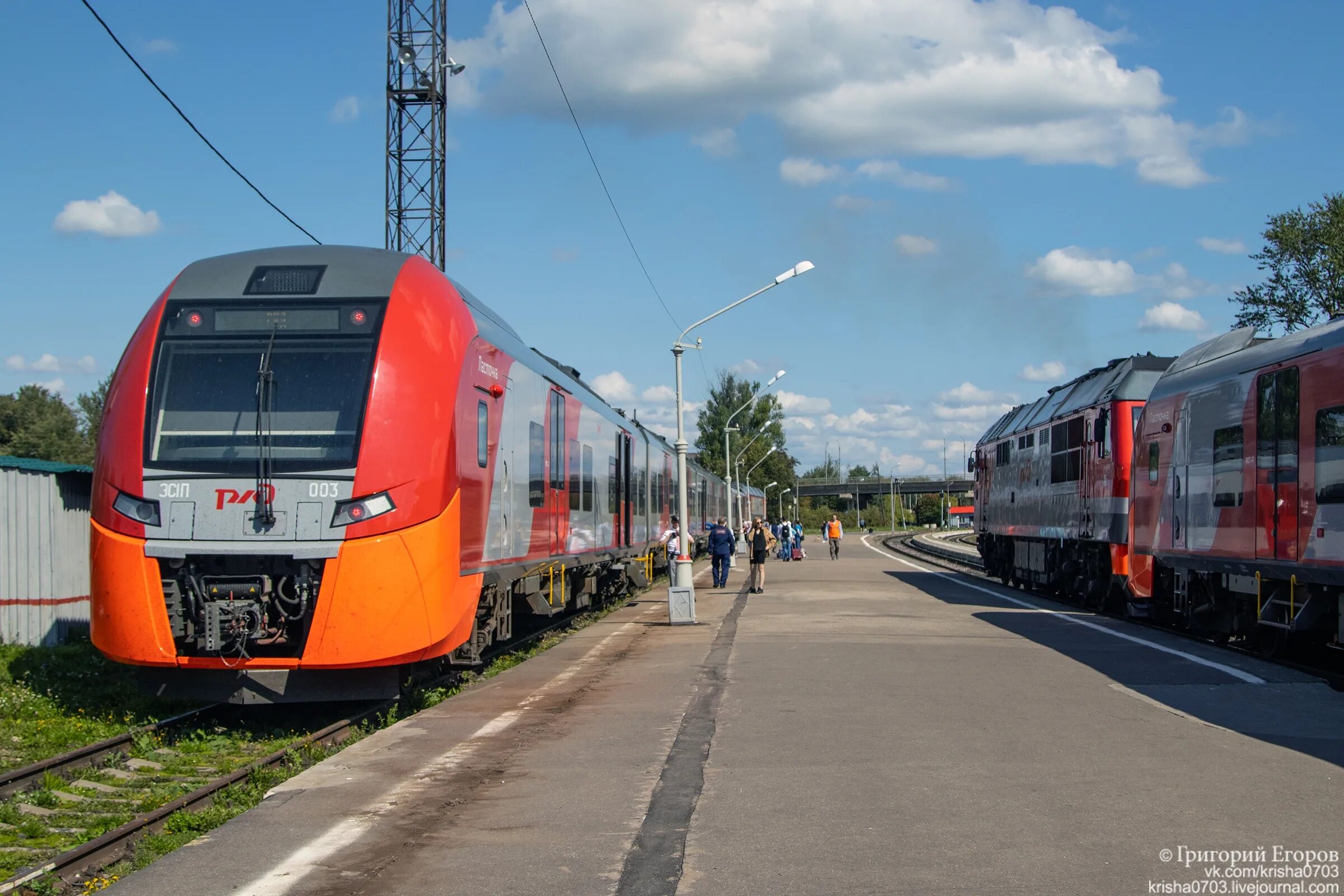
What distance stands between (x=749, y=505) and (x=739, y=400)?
34.3 m

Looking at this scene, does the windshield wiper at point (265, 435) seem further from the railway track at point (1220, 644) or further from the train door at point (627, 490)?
the train door at point (627, 490)

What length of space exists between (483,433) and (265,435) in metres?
2.35

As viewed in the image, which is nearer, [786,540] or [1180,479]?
[1180,479]

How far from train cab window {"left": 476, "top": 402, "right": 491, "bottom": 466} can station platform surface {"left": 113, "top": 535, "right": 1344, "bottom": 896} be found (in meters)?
2.14

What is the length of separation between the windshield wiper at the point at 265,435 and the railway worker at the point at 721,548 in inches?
719

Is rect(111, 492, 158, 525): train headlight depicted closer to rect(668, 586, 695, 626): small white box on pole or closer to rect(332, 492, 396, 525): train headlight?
rect(332, 492, 396, 525): train headlight

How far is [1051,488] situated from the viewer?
23.5 metres

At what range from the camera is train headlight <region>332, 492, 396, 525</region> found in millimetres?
9234

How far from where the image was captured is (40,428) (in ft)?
269

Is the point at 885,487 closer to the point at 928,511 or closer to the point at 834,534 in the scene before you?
the point at 928,511

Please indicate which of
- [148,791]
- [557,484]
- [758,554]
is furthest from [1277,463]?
[758,554]

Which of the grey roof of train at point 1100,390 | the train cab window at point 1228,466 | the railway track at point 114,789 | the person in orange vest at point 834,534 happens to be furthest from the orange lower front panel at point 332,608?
the person in orange vest at point 834,534

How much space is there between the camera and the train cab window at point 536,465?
14016mm

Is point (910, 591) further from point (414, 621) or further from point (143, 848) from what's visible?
point (143, 848)
